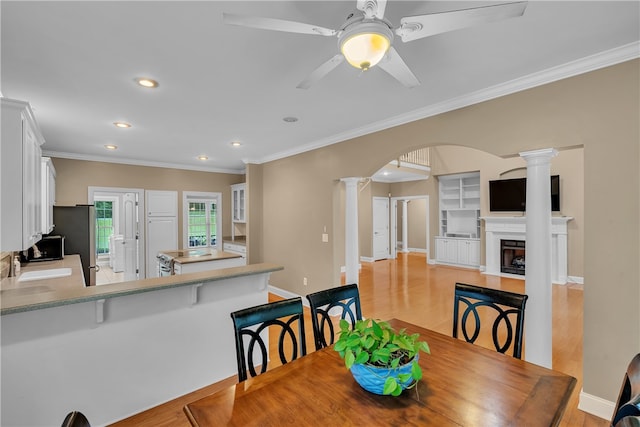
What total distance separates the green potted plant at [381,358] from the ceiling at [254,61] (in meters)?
1.69

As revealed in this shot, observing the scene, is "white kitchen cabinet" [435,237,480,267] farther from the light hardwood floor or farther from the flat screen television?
the flat screen television

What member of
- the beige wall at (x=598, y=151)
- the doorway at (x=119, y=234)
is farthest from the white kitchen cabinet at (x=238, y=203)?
the beige wall at (x=598, y=151)

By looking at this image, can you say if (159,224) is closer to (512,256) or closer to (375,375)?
(375,375)

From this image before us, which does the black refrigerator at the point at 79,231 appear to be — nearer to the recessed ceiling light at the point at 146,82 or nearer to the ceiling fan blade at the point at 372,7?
the recessed ceiling light at the point at 146,82

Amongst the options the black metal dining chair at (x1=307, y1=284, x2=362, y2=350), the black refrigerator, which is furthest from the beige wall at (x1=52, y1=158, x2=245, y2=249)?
the black metal dining chair at (x1=307, y1=284, x2=362, y2=350)

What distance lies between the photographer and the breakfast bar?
5.91 feet

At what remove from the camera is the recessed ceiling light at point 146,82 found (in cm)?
245

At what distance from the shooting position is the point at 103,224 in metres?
8.43

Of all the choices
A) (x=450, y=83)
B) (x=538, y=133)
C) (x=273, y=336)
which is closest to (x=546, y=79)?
(x=538, y=133)

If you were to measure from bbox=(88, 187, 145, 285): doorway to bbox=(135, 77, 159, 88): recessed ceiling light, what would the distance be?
13.2 ft

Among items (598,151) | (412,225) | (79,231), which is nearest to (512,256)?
(412,225)

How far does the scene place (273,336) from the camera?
142 inches

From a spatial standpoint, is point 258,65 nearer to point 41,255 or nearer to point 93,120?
point 93,120

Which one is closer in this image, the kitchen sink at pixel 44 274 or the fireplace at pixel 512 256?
the kitchen sink at pixel 44 274
